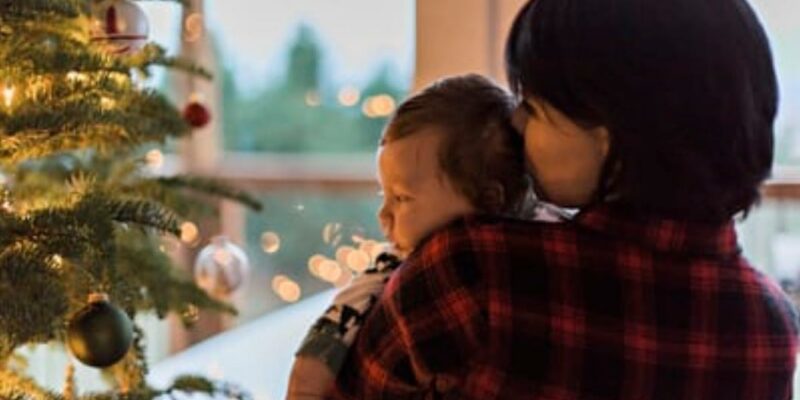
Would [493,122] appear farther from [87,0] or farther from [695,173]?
[87,0]

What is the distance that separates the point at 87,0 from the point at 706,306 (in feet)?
3.51

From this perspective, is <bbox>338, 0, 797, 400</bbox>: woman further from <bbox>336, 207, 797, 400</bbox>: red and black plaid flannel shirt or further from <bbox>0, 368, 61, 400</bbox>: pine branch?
<bbox>0, 368, 61, 400</bbox>: pine branch

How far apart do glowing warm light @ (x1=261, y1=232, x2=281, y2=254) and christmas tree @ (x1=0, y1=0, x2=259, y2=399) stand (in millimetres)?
1023

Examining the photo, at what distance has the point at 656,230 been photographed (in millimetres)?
892

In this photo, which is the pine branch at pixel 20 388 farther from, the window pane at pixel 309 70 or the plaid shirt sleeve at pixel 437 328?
the window pane at pixel 309 70

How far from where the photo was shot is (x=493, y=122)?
101cm

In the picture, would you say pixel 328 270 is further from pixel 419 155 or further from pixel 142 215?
pixel 419 155

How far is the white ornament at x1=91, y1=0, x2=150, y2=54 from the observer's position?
1548 millimetres

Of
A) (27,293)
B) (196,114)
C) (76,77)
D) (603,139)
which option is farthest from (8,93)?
(603,139)

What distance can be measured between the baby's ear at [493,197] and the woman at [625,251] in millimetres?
89

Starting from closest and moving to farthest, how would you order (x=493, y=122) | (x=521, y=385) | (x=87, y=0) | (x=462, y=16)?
(x=521, y=385)
(x=493, y=122)
(x=87, y=0)
(x=462, y=16)

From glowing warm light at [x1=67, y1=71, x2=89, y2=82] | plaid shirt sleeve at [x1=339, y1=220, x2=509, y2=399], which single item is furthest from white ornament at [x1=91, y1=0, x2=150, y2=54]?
plaid shirt sleeve at [x1=339, y1=220, x2=509, y2=399]

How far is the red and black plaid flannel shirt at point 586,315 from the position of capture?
34.6 inches

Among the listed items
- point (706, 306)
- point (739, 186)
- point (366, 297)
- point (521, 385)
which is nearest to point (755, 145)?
point (739, 186)
